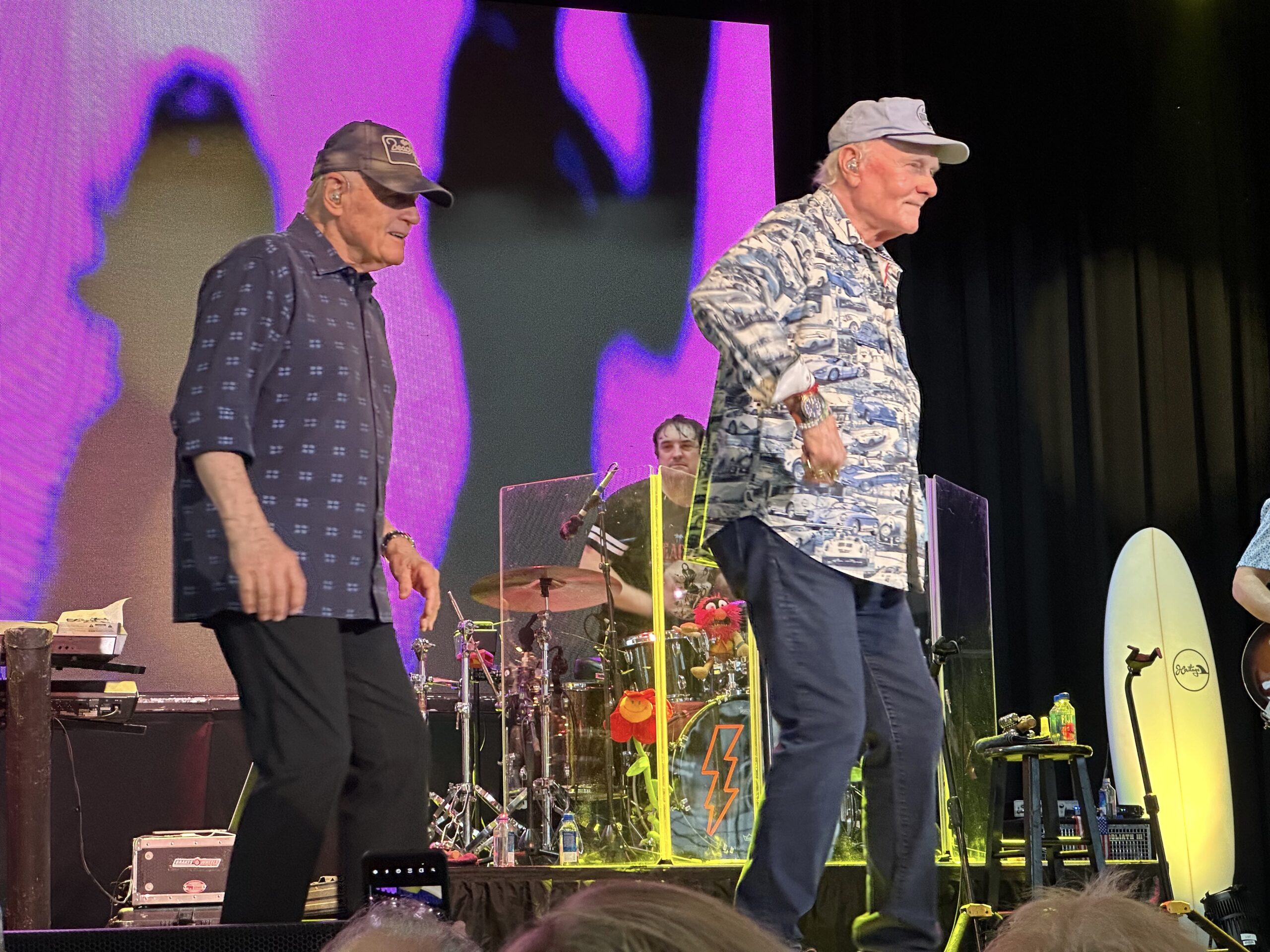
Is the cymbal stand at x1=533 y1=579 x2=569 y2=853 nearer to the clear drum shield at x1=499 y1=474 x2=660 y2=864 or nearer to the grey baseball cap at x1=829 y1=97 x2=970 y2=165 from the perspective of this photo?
the clear drum shield at x1=499 y1=474 x2=660 y2=864

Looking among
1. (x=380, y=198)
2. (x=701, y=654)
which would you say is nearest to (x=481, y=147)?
(x=701, y=654)

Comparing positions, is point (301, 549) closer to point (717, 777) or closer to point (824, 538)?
point (824, 538)

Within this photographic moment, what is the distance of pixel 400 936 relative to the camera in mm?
992

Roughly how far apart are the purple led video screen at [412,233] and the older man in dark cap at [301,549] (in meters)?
2.42

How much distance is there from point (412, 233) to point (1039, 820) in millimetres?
3210

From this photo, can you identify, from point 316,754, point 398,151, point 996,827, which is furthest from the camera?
point 996,827

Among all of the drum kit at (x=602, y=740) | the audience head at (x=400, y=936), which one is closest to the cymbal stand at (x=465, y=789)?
the drum kit at (x=602, y=740)

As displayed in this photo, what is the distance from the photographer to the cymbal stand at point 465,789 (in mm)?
5273

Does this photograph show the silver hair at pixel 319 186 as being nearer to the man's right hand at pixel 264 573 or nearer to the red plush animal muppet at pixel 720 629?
the man's right hand at pixel 264 573

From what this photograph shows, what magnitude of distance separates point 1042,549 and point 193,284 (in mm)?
3600

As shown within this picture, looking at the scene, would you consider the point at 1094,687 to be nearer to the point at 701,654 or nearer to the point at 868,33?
the point at 701,654

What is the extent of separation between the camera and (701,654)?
4.83m

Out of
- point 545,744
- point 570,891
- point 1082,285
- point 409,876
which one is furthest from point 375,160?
point 1082,285

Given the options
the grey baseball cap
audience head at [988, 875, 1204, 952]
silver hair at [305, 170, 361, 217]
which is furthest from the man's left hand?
audience head at [988, 875, 1204, 952]
